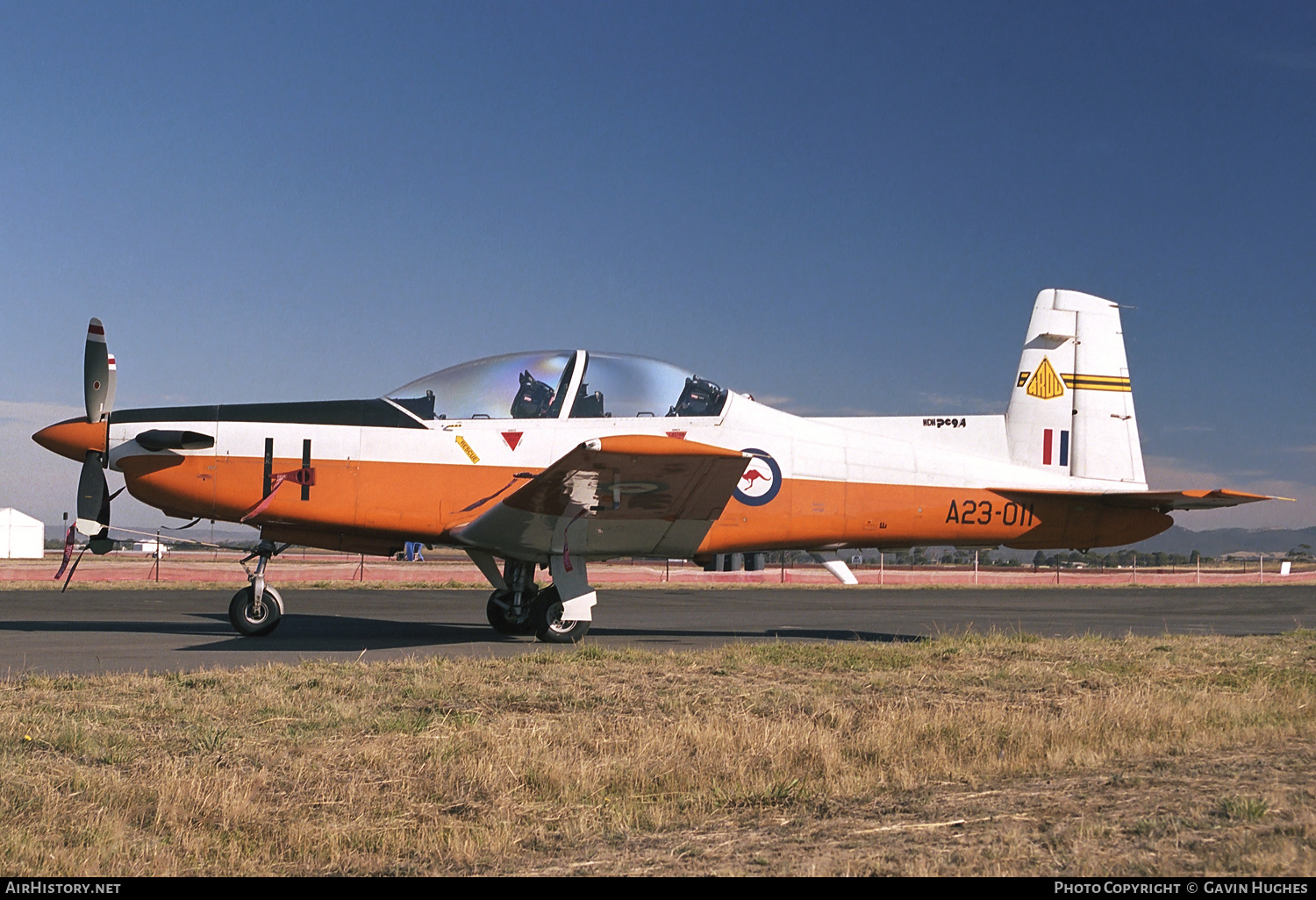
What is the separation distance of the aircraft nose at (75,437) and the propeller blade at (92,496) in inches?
3.6

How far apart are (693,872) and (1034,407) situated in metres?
10.4

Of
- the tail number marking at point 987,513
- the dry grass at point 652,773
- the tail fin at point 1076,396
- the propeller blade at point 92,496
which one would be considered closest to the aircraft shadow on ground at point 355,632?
the tail number marking at point 987,513

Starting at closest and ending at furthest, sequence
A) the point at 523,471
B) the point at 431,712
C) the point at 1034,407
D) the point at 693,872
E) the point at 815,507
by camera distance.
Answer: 1. the point at 693,872
2. the point at 431,712
3. the point at 523,471
4. the point at 815,507
5. the point at 1034,407

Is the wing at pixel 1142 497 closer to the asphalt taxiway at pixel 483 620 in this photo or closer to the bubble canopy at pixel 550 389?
the asphalt taxiway at pixel 483 620

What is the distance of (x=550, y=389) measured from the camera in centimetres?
1078

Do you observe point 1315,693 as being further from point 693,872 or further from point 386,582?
point 386,582

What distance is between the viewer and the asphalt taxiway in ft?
33.0

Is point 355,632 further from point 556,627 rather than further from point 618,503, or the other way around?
point 618,503

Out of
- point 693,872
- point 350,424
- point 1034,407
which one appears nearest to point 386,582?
point 350,424

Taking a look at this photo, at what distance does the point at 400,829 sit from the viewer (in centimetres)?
406

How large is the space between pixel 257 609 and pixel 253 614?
0.07 metres

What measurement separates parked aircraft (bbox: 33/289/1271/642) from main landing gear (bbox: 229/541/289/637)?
0.02m

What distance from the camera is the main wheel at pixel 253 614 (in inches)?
443

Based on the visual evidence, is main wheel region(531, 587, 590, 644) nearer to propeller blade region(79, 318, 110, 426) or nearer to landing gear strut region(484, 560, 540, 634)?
landing gear strut region(484, 560, 540, 634)
